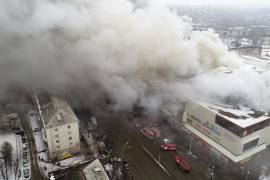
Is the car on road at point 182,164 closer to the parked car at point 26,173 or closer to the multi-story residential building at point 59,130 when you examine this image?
the multi-story residential building at point 59,130

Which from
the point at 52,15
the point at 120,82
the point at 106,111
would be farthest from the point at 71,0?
the point at 106,111

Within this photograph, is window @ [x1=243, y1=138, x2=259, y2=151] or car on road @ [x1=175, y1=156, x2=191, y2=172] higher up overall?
window @ [x1=243, y1=138, x2=259, y2=151]

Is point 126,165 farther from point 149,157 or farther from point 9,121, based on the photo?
point 9,121

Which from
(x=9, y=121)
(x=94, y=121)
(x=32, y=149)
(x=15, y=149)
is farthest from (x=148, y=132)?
(x=9, y=121)

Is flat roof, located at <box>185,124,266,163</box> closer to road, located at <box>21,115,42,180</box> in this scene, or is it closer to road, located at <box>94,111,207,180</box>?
road, located at <box>94,111,207,180</box>

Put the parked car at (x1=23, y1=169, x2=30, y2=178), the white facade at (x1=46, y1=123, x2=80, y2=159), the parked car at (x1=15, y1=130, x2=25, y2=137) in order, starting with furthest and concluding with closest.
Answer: the parked car at (x1=15, y1=130, x2=25, y2=137), the white facade at (x1=46, y1=123, x2=80, y2=159), the parked car at (x1=23, y1=169, x2=30, y2=178)

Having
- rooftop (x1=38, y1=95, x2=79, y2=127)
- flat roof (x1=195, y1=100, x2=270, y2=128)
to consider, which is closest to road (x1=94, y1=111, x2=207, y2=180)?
flat roof (x1=195, y1=100, x2=270, y2=128)

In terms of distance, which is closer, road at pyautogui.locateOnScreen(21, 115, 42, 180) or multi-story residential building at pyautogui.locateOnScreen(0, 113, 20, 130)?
road at pyautogui.locateOnScreen(21, 115, 42, 180)
